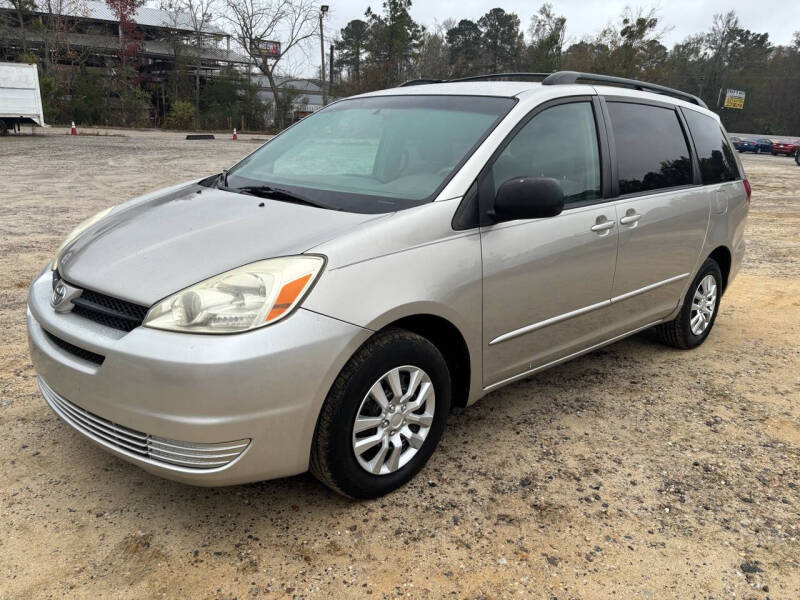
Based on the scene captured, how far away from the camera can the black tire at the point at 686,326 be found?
435 cm

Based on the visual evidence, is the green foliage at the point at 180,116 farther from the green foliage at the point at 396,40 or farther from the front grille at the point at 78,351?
the front grille at the point at 78,351

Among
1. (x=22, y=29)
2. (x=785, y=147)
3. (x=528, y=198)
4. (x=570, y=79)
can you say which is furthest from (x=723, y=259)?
(x=22, y=29)

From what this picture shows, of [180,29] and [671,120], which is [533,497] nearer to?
[671,120]

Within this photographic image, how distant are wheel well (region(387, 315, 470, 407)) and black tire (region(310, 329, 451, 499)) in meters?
0.08

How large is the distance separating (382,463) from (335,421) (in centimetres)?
39

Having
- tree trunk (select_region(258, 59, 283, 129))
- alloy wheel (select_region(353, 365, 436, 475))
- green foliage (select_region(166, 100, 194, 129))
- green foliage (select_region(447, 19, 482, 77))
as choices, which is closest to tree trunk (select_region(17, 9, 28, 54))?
green foliage (select_region(166, 100, 194, 129))

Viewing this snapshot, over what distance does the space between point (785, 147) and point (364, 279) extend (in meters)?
44.9

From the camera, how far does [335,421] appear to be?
2316 millimetres

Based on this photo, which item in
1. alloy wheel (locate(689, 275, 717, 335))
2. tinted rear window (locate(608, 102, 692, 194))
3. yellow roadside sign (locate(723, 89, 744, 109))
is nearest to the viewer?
tinted rear window (locate(608, 102, 692, 194))

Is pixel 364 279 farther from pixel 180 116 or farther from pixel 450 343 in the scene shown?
pixel 180 116

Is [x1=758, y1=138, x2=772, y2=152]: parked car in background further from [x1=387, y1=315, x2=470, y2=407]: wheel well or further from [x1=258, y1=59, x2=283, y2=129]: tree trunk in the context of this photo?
[x1=387, y1=315, x2=470, y2=407]: wheel well

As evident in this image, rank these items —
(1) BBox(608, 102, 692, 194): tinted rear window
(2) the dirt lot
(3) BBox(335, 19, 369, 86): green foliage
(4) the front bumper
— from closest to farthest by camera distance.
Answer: (4) the front bumper, (2) the dirt lot, (1) BBox(608, 102, 692, 194): tinted rear window, (3) BBox(335, 19, 369, 86): green foliage

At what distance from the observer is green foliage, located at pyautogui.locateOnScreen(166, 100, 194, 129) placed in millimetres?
41281

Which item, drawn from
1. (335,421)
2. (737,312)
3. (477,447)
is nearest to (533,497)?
(477,447)
